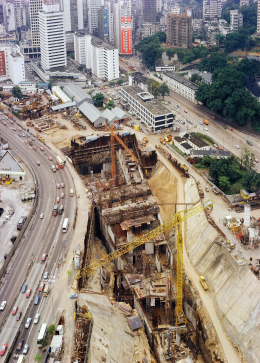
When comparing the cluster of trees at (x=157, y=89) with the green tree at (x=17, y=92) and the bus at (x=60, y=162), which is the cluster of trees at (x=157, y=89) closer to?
the green tree at (x=17, y=92)

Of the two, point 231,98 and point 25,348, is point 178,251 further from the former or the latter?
point 231,98

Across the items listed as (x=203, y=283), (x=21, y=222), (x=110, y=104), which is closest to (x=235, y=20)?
(x=110, y=104)

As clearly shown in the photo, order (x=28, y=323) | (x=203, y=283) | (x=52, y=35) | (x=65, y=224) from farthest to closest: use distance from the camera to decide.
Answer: (x=52, y=35)
(x=65, y=224)
(x=203, y=283)
(x=28, y=323)

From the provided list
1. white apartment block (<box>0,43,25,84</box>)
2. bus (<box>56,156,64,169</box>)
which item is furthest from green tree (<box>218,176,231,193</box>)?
white apartment block (<box>0,43,25,84</box>)

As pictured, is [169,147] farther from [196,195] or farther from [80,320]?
[80,320]

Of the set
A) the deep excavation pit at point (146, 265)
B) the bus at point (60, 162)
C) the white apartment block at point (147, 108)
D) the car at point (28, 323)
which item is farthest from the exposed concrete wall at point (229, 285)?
the white apartment block at point (147, 108)
